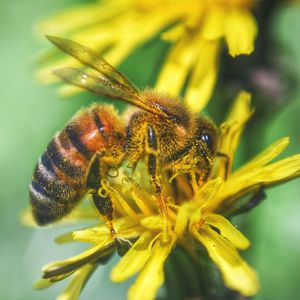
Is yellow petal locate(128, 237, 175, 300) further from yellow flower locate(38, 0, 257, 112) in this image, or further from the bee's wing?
yellow flower locate(38, 0, 257, 112)

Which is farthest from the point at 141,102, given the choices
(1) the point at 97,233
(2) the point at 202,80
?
(2) the point at 202,80

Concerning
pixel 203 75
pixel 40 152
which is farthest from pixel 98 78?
pixel 40 152

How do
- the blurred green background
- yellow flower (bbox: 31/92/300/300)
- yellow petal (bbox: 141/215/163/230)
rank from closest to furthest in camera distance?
yellow flower (bbox: 31/92/300/300)
yellow petal (bbox: 141/215/163/230)
the blurred green background

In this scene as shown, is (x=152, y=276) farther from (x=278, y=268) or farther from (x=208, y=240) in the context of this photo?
(x=278, y=268)

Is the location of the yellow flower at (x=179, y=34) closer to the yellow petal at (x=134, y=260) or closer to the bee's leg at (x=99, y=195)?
the bee's leg at (x=99, y=195)


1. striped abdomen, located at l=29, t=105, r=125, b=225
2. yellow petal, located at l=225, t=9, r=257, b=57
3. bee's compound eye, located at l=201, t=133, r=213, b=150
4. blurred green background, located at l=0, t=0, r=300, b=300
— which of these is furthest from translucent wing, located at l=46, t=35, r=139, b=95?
blurred green background, located at l=0, t=0, r=300, b=300

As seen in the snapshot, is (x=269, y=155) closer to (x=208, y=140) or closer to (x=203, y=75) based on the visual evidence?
(x=208, y=140)
